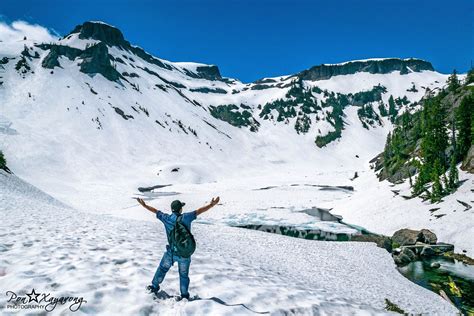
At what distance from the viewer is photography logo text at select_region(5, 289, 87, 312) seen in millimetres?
7184

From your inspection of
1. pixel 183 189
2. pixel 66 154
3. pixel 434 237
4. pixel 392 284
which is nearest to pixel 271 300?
pixel 392 284

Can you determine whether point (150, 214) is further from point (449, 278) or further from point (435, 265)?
point (449, 278)

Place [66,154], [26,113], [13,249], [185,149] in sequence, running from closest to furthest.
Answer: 1. [13,249]
2. [66,154]
3. [26,113]
4. [185,149]

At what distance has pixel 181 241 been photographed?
846cm

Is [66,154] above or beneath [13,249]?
above

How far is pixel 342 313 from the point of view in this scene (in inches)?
377

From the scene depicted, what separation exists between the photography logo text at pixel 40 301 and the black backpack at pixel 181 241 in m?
2.40

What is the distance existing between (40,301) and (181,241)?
135 inches

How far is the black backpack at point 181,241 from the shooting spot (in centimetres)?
844

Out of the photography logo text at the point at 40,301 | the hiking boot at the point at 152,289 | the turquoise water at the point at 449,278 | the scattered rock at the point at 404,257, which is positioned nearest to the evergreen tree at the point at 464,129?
the turquoise water at the point at 449,278

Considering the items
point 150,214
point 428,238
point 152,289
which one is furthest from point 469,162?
point 152,289

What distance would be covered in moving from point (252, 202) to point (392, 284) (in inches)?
2026

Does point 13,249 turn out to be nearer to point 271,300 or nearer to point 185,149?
point 271,300

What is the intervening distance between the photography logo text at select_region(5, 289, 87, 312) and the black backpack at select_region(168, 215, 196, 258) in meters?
2.40
